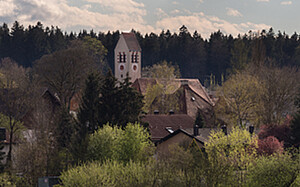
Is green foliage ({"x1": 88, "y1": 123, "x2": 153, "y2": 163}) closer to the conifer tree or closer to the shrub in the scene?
the conifer tree

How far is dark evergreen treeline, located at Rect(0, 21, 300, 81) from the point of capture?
382 ft

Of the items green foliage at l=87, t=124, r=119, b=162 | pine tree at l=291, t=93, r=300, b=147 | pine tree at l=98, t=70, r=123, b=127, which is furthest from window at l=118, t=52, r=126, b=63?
green foliage at l=87, t=124, r=119, b=162

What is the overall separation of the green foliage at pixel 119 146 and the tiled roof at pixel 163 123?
9.24m

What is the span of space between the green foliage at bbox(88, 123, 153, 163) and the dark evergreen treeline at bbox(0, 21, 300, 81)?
246ft

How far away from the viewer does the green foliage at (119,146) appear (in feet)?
118

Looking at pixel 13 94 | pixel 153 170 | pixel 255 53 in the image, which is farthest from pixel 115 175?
pixel 255 53

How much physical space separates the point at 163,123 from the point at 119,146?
1314cm

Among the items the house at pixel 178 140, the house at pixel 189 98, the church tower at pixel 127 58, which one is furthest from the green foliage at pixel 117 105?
the church tower at pixel 127 58

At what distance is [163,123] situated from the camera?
49000 millimetres

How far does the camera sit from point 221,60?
123500 mm

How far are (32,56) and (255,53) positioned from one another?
63.0 m

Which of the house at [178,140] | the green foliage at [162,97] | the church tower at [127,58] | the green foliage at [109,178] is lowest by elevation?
the house at [178,140]

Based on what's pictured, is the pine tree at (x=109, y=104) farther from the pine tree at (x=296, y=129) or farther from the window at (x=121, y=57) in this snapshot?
the window at (x=121, y=57)

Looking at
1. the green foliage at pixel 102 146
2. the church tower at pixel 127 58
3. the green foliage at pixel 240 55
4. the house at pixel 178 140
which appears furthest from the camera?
the green foliage at pixel 240 55
